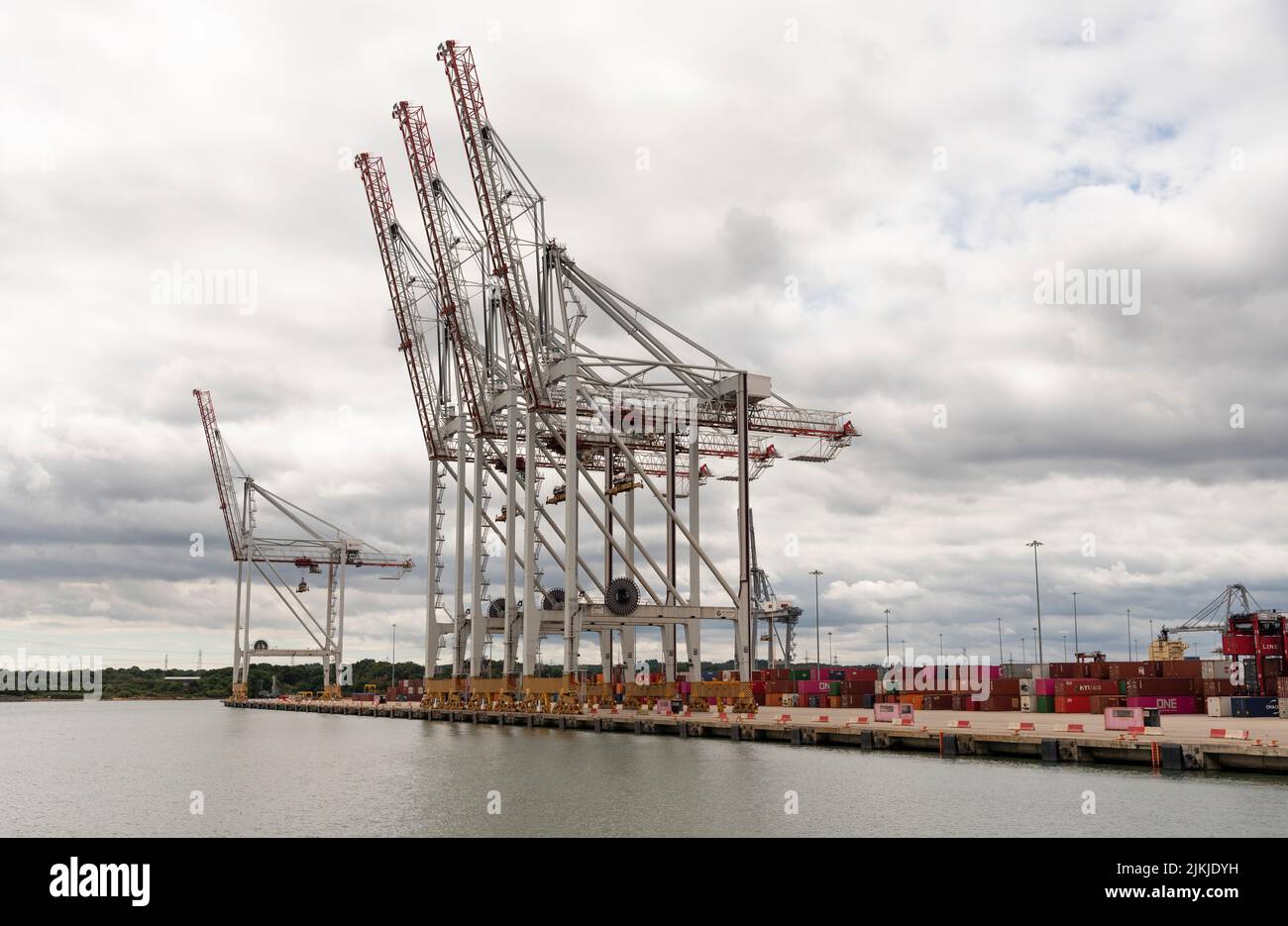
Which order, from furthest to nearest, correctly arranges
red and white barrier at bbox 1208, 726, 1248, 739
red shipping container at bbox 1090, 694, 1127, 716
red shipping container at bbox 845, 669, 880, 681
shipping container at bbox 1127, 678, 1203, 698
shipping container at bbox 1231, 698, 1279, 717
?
1. red shipping container at bbox 845, 669, 880, 681
2. shipping container at bbox 1127, 678, 1203, 698
3. red shipping container at bbox 1090, 694, 1127, 716
4. shipping container at bbox 1231, 698, 1279, 717
5. red and white barrier at bbox 1208, 726, 1248, 739

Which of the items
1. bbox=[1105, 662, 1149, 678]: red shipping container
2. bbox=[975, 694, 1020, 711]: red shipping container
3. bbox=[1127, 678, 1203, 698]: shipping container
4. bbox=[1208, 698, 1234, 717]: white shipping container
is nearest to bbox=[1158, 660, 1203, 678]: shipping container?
bbox=[1105, 662, 1149, 678]: red shipping container

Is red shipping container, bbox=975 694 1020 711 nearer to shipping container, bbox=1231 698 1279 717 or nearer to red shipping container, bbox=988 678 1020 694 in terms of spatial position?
red shipping container, bbox=988 678 1020 694

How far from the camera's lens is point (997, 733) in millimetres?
40375

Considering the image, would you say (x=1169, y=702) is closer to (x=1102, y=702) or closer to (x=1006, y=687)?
(x=1102, y=702)

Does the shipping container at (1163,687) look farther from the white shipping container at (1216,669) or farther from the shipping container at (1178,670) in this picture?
the white shipping container at (1216,669)

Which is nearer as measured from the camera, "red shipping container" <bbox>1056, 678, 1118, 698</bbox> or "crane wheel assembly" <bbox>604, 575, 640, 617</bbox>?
"red shipping container" <bbox>1056, 678, 1118, 698</bbox>

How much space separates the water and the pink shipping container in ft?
56.2

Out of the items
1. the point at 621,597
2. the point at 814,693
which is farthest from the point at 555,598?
the point at 814,693

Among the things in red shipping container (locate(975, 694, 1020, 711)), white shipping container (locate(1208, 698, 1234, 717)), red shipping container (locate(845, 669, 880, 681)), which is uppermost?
white shipping container (locate(1208, 698, 1234, 717))

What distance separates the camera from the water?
88.3ft

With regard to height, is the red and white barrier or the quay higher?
the red and white barrier

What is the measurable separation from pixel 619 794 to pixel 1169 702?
33740 millimetres
